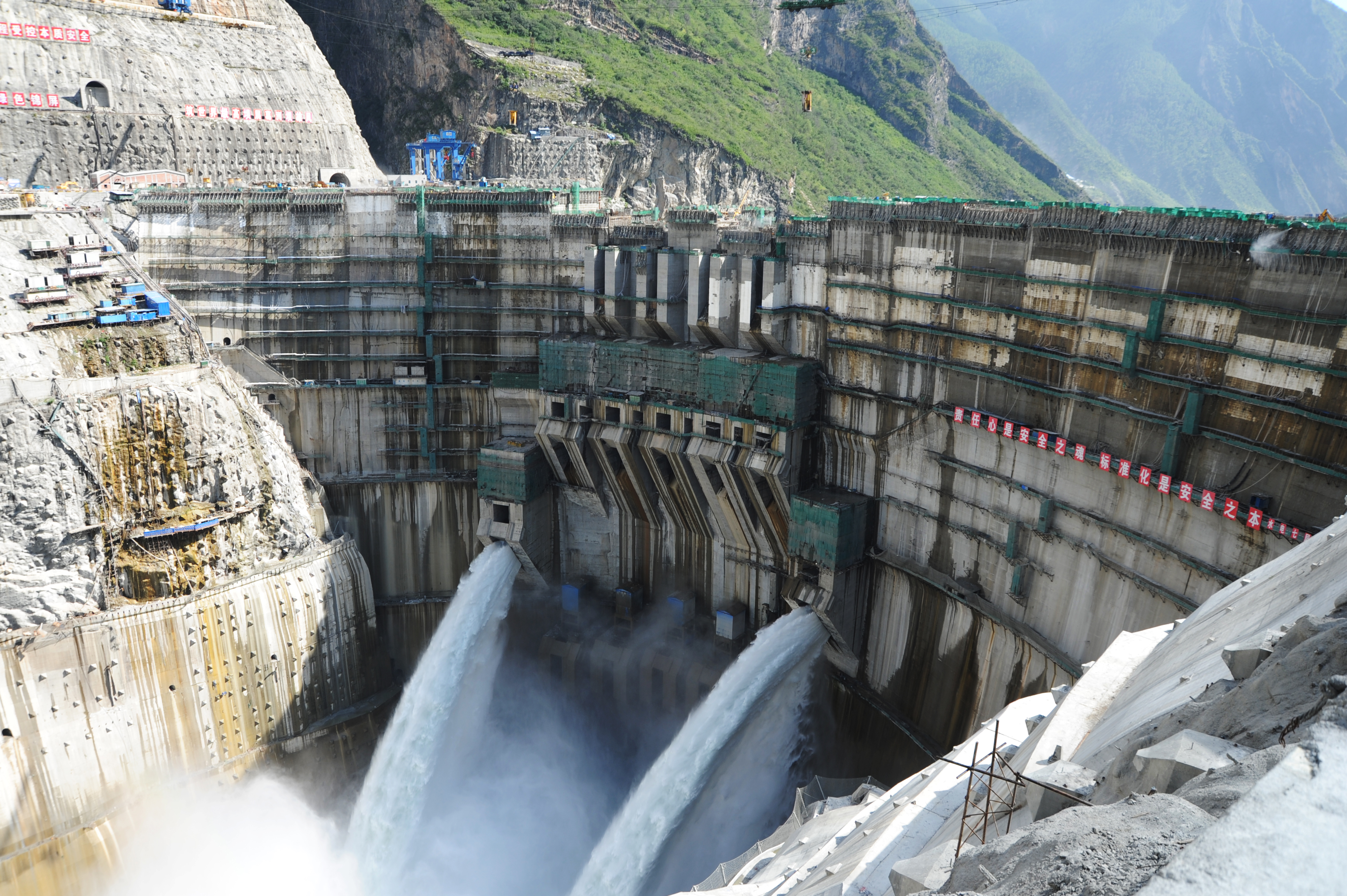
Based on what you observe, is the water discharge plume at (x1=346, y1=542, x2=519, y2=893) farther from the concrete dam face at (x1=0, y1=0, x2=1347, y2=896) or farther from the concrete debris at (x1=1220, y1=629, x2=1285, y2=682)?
the concrete debris at (x1=1220, y1=629, x2=1285, y2=682)

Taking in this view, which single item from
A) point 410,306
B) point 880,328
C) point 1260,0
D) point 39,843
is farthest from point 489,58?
point 1260,0

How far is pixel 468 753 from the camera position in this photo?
110 ft

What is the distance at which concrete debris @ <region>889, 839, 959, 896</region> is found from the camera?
10.8 meters

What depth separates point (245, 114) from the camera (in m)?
61.8

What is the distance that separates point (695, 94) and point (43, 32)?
57375mm

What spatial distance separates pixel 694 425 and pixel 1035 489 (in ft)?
38.6

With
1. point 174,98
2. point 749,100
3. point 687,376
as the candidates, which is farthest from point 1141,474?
point 749,100

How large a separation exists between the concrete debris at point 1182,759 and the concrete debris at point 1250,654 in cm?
173

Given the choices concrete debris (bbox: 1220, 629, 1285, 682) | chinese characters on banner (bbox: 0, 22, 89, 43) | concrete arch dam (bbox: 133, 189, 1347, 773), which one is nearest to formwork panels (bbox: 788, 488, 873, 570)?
concrete arch dam (bbox: 133, 189, 1347, 773)

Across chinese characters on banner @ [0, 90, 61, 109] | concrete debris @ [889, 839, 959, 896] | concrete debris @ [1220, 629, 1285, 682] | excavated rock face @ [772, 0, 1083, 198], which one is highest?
excavated rock face @ [772, 0, 1083, 198]

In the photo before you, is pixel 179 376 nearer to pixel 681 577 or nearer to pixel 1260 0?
pixel 681 577

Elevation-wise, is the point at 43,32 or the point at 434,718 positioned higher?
the point at 43,32

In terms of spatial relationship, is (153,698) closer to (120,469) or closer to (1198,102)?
(120,469)

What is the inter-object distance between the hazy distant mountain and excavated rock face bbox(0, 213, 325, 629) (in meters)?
148
